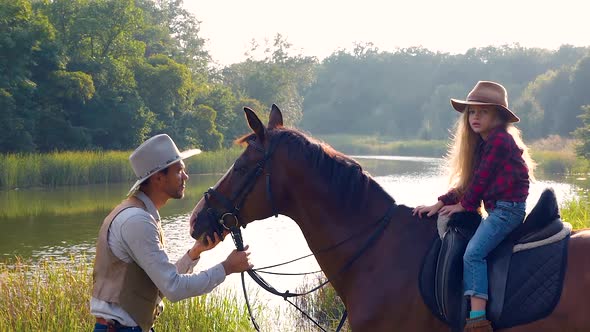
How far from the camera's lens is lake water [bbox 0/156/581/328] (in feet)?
38.3

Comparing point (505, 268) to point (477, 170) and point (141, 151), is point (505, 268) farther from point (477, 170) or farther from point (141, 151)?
point (141, 151)

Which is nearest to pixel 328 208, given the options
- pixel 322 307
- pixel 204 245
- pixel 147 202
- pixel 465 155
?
pixel 204 245

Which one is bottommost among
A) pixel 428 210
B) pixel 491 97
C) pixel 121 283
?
pixel 121 283

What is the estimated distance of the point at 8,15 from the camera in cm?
2886

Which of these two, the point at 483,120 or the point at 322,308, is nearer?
the point at 483,120

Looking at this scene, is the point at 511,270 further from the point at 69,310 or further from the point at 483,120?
the point at 69,310

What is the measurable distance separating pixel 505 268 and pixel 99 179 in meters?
25.0

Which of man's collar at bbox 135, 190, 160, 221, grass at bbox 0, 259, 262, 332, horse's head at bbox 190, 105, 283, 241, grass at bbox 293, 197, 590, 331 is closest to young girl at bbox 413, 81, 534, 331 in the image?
horse's head at bbox 190, 105, 283, 241

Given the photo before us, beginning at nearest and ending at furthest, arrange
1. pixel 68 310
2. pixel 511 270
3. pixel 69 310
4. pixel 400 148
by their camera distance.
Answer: pixel 511 270, pixel 68 310, pixel 69 310, pixel 400 148

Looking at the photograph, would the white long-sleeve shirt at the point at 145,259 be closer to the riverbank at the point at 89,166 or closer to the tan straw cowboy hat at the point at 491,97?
the tan straw cowboy hat at the point at 491,97

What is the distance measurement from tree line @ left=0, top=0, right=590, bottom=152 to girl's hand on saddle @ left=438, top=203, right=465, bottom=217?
26.9 m

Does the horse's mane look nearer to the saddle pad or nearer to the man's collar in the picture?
the man's collar

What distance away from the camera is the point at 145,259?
10.1ft

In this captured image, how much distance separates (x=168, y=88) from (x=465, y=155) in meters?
35.1
